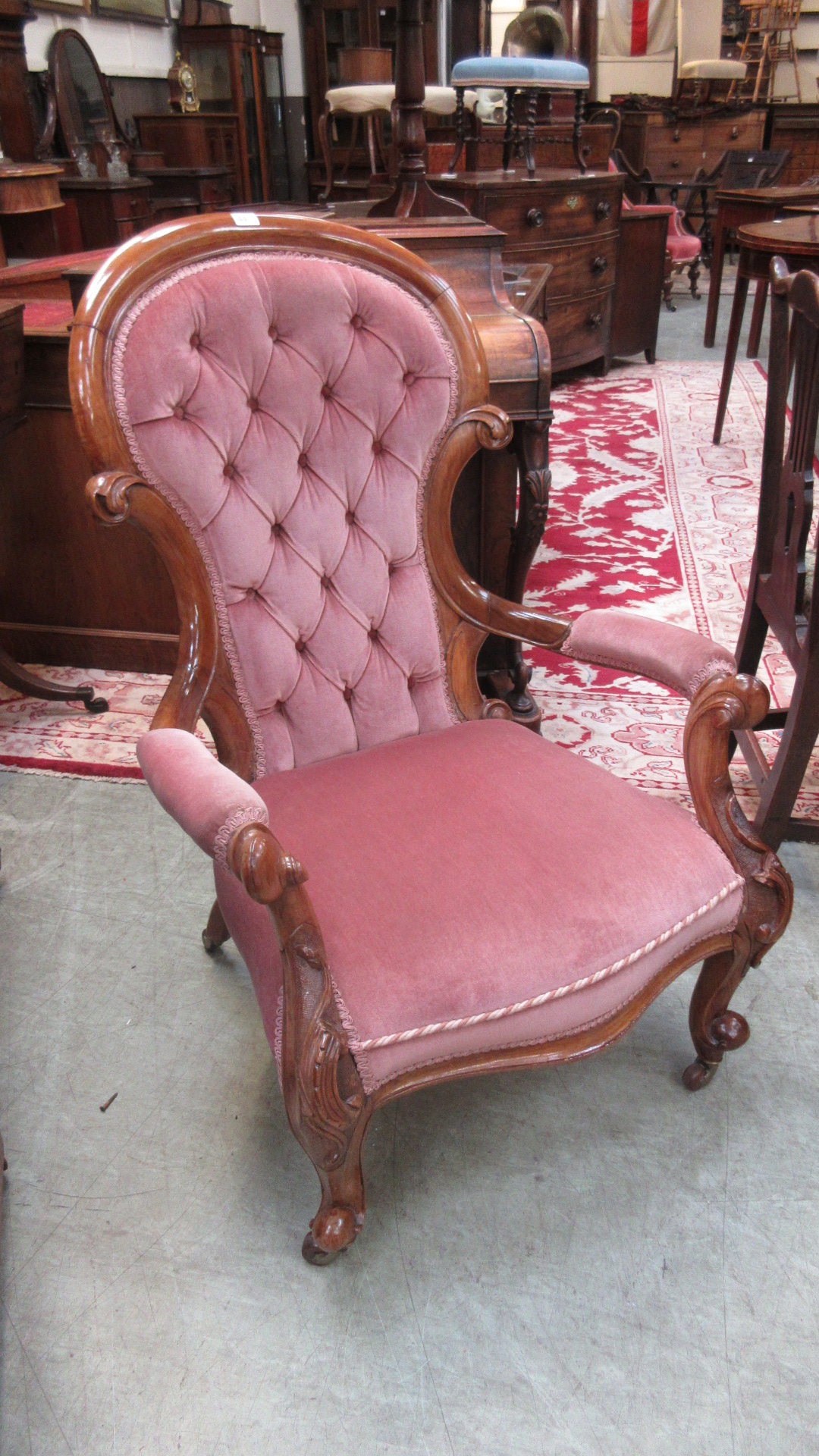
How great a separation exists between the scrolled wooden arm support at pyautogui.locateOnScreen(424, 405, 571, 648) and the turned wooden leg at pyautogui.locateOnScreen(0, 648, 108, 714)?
1.40 meters

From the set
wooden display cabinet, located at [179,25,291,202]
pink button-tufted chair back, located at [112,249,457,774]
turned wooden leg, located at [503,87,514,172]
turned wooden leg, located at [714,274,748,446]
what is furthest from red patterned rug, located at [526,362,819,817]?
wooden display cabinet, located at [179,25,291,202]

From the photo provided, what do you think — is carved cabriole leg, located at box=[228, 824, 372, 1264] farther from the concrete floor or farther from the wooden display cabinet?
the wooden display cabinet

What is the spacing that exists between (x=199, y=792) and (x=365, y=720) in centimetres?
57

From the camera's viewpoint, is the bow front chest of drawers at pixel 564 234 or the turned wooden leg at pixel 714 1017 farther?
the bow front chest of drawers at pixel 564 234

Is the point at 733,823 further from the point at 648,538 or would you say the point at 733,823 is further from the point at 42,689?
the point at 648,538

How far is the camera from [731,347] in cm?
456

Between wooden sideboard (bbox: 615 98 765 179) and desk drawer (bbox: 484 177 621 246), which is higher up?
wooden sideboard (bbox: 615 98 765 179)

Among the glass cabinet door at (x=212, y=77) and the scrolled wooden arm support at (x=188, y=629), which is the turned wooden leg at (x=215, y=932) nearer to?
the scrolled wooden arm support at (x=188, y=629)

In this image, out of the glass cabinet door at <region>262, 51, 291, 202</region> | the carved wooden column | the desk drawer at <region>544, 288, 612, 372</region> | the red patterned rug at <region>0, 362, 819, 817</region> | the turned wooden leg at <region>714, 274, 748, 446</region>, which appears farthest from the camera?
the glass cabinet door at <region>262, 51, 291, 202</region>

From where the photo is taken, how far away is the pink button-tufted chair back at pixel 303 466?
1.45 metres

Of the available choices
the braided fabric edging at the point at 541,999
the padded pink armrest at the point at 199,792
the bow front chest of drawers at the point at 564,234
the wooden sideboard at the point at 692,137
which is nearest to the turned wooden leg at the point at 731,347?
the bow front chest of drawers at the point at 564,234

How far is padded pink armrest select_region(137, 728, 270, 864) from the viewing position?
3.65 ft

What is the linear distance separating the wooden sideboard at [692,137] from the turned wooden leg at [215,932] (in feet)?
34.9

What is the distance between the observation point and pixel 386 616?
1.70 meters
